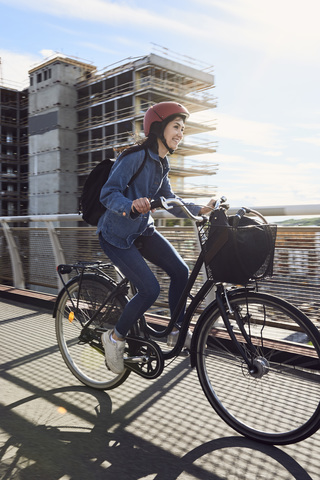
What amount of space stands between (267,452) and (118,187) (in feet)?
6.01

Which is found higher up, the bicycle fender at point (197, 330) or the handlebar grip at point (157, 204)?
the handlebar grip at point (157, 204)

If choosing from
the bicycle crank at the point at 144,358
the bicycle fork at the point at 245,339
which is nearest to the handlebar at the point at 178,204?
the bicycle fork at the point at 245,339

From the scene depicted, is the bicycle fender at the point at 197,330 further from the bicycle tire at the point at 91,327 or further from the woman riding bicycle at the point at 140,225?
the bicycle tire at the point at 91,327

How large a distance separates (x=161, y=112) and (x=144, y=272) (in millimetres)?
1097

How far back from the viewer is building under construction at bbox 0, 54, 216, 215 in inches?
→ 2360

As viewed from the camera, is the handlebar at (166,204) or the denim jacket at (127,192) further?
the denim jacket at (127,192)

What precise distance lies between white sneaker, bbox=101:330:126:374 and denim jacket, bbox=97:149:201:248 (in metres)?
0.71

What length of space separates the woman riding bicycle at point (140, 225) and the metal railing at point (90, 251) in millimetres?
358

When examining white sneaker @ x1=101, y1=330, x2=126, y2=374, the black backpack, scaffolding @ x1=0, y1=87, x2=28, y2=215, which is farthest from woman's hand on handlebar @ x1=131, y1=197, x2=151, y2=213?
scaffolding @ x1=0, y1=87, x2=28, y2=215

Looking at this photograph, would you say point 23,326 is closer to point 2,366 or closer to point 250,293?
point 2,366

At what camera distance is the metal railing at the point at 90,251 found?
4.86 meters

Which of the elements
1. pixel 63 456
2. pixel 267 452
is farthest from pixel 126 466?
pixel 267 452

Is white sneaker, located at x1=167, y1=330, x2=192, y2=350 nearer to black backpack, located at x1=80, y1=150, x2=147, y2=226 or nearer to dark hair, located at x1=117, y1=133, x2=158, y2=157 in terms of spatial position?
black backpack, located at x1=80, y1=150, x2=147, y2=226

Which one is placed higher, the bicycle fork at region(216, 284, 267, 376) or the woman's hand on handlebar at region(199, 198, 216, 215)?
the woman's hand on handlebar at region(199, 198, 216, 215)
